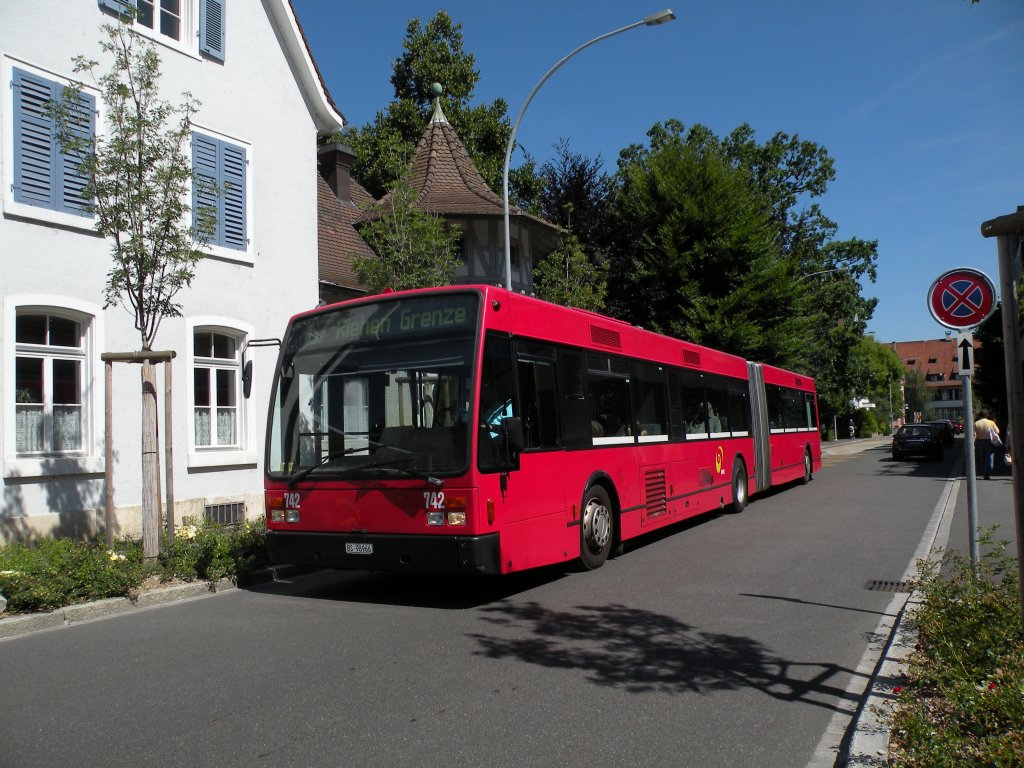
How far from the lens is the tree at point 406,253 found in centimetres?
1462

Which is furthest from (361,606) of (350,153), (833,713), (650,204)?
(650,204)

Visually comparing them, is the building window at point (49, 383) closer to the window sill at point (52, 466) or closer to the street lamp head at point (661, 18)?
the window sill at point (52, 466)

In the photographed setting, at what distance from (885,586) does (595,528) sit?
2908 millimetres

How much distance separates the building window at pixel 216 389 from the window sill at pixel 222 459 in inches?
7.9

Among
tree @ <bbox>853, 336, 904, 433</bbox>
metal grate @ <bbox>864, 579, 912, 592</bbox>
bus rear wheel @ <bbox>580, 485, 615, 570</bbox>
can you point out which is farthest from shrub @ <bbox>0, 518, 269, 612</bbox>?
tree @ <bbox>853, 336, 904, 433</bbox>

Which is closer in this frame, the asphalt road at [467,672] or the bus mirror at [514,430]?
the asphalt road at [467,672]

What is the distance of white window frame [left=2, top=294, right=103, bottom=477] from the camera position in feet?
34.1

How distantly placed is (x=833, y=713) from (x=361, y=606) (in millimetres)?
4470

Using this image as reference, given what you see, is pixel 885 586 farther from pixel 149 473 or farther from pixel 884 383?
Answer: pixel 884 383

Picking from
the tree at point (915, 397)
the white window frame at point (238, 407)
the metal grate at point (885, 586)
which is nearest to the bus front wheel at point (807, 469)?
the metal grate at point (885, 586)

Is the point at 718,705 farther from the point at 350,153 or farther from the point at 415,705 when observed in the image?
the point at 350,153

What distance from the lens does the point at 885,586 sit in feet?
27.2

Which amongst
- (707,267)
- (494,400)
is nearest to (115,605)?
(494,400)

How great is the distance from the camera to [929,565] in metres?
6.95
